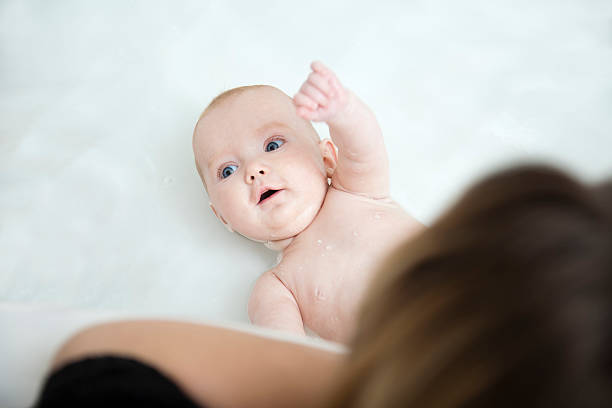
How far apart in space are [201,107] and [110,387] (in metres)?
0.98

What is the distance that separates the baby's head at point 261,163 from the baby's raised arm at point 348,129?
69 mm

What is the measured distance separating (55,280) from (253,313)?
433 mm

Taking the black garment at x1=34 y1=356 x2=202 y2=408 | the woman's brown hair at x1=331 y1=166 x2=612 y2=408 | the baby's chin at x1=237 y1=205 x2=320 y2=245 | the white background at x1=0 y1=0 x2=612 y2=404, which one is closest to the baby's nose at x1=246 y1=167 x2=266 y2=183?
the baby's chin at x1=237 y1=205 x2=320 y2=245

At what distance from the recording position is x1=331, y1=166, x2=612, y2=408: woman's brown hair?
0.35 metres

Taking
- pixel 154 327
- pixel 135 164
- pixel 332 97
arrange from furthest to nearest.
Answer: pixel 135 164
pixel 332 97
pixel 154 327

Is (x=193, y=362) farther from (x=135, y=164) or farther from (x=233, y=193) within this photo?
(x=135, y=164)

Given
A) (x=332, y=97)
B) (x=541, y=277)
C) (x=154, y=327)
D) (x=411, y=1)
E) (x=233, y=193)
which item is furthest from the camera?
(x=411, y=1)

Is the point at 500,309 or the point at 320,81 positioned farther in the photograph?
the point at 320,81

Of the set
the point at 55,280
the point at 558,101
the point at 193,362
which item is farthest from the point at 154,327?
the point at 558,101

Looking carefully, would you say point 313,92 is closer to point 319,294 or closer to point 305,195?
point 305,195

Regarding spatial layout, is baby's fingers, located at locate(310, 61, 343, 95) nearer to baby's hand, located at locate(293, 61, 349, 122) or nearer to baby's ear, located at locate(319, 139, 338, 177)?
baby's hand, located at locate(293, 61, 349, 122)

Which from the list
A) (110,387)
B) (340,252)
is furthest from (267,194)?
(110,387)

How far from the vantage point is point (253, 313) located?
1.03 m

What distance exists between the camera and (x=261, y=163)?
41.5 inches
